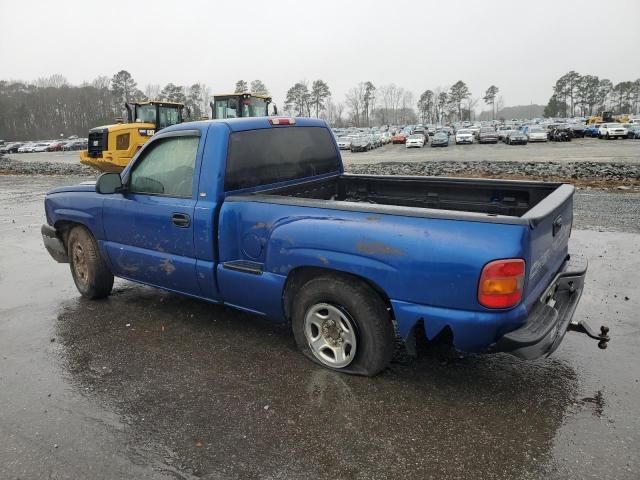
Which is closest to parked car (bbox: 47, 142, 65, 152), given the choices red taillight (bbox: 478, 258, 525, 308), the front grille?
the front grille

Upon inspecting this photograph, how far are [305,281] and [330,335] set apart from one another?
1.46ft

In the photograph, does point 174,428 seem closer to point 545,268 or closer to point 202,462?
point 202,462

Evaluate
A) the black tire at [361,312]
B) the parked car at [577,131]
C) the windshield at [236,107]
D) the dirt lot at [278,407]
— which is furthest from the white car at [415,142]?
the black tire at [361,312]

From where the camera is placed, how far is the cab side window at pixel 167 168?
4.42 m

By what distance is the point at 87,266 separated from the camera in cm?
554

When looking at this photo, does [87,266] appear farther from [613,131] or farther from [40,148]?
[40,148]

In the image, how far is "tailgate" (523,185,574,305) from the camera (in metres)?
3.04

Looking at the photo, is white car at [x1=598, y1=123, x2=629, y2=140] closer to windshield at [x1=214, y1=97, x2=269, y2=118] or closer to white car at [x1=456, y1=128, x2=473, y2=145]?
white car at [x1=456, y1=128, x2=473, y2=145]

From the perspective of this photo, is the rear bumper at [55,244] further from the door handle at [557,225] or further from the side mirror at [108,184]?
the door handle at [557,225]

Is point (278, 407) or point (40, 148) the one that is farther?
point (40, 148)

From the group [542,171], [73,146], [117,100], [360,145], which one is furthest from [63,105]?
[542,171]

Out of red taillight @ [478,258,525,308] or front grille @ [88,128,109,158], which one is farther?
front grille @ [88,128,109,158]

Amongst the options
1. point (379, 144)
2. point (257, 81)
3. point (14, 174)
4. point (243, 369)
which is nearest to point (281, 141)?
point (243, 369)

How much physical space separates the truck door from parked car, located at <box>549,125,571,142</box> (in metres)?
47.1
